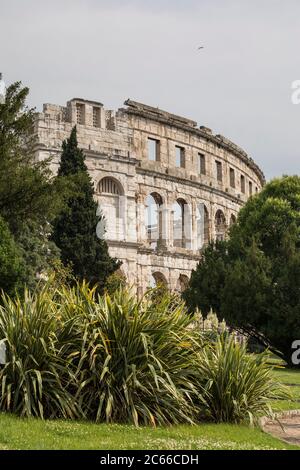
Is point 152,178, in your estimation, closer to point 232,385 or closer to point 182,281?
point 182,281

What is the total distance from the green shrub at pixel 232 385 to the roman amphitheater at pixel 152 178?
21.8 metres

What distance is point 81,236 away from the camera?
2909 cm

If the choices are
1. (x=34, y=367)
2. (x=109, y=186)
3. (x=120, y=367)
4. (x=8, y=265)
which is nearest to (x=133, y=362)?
(x=120, y=367)

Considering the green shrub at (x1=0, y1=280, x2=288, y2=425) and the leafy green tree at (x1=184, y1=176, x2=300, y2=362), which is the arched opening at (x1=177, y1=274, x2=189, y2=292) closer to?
the leafy green tree at (x1=184, y1=176, x2=300, y2=362)

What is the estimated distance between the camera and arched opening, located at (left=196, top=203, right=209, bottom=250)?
1730 inches

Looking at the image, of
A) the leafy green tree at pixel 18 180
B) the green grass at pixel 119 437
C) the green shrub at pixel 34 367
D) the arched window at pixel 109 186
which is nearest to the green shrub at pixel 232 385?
the green grass at pixel 119 437

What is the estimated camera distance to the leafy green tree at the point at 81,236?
28.8 meters

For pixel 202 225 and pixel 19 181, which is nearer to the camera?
pixel 19 181

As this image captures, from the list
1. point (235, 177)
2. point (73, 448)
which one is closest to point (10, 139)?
point (73, 448)

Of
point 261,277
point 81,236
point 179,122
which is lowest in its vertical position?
point 261,277

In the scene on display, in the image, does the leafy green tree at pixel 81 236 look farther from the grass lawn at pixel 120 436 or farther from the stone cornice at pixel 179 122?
the grass lawn at pixel 120 436

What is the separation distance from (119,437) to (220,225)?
37.7 metres

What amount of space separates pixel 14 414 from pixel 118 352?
5.99ft

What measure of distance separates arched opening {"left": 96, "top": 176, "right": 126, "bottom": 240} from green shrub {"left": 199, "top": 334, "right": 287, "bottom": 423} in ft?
82.5
